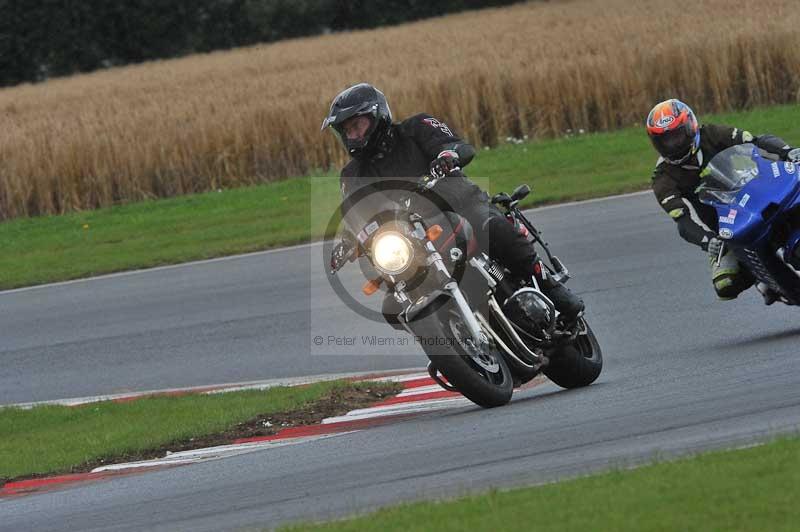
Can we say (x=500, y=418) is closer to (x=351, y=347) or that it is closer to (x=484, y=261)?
(x=484, y=261)

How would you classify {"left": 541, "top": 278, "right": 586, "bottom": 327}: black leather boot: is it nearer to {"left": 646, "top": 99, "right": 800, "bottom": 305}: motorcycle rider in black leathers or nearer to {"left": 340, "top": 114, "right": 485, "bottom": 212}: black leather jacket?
{"left": 340, "top": 114, "right": 485, "bottom": 212}: black leather jacket

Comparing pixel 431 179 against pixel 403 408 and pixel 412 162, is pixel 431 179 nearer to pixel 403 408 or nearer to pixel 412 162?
pixel 412 162

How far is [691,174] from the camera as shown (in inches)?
377

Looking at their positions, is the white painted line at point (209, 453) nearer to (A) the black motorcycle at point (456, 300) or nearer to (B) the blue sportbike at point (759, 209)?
(A) the black motorcycle at point (456, 300)

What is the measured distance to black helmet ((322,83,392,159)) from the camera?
8.12 metres

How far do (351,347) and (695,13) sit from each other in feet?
78.7

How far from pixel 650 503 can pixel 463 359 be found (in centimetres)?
285

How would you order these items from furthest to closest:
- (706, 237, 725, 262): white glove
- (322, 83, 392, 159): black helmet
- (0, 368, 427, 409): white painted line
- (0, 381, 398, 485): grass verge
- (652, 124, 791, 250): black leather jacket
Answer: (0, 368, 427, 409): white painted line
(652, 124, 791, 250): black leather jacket
(706, 237, 725, 262): white glove
(0, 381, 398, 485): grass verge
(322, 83, 392, 159): black helmet

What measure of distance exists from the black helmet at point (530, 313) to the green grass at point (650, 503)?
2.56 metres

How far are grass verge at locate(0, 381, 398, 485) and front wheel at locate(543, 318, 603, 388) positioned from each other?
153 cm

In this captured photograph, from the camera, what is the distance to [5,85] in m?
71.3

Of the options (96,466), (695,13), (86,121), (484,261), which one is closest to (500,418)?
(484,261)

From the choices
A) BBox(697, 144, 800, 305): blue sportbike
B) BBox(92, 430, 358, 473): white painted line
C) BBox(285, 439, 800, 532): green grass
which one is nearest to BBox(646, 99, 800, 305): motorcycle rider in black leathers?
BBox(697, 144, 800, 305): blue sportbike

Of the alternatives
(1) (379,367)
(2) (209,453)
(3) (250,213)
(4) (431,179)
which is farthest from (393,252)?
(3) (250,213)
